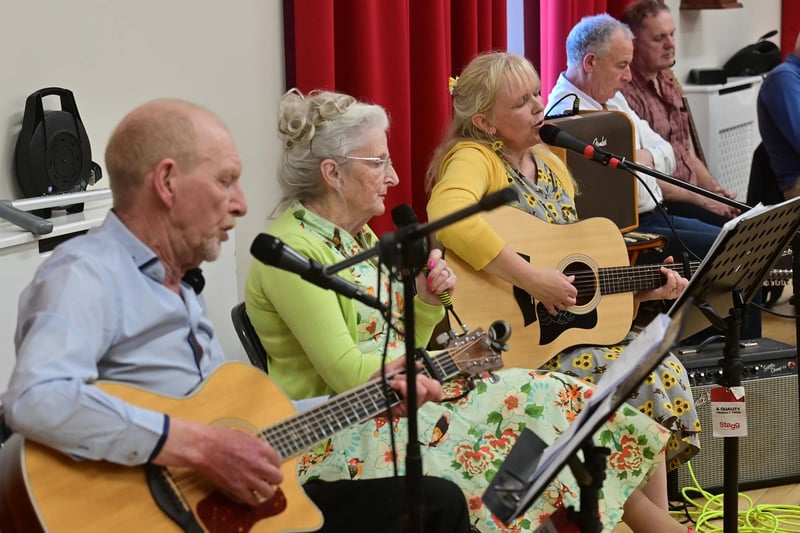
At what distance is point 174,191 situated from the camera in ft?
5.60

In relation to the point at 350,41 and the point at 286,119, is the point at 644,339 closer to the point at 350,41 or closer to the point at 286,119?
the point at 286,119

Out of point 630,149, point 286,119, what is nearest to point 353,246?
point 286,119

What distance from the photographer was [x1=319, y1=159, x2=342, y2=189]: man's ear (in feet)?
7.66

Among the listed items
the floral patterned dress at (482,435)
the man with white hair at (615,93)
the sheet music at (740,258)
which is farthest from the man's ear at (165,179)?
the man with white hair at (615,93)

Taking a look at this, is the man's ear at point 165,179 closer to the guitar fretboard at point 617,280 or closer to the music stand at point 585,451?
the music stand at point 585,451

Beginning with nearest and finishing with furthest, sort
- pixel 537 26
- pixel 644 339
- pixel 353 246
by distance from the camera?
pixel 644 339 < pixel 353 246 < pixel 537 26

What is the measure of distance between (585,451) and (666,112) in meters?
3.37

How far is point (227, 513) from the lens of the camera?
1684 millimetres

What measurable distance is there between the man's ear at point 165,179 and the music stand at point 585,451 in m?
0.67

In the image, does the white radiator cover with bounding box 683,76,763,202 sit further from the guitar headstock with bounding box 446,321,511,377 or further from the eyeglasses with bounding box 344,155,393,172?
the guitar headstock with bounding box 446,321,511,377

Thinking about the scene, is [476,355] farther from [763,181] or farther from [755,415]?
[763,181]

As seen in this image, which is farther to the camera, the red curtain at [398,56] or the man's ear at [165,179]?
the red curtain at [398,56]

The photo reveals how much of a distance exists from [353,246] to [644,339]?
3.07 feet

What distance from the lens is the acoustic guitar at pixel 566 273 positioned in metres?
2.84
